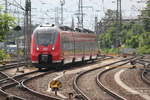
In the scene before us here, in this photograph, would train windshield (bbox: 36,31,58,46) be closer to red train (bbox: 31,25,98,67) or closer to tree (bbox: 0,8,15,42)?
red train (bbox: 31,25,98,67)

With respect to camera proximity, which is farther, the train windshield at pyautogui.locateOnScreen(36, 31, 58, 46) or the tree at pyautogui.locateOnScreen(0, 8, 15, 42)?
the train windshield at pyautogui.locateOnScreen(36, 31, 58, 46)

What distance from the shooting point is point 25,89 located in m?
16.4

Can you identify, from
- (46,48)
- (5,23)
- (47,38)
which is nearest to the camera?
(5,23)

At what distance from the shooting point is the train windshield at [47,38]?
89.9ft

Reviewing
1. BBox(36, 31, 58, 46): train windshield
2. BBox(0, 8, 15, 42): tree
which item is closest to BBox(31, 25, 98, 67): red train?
BBox(36, 31, 58, 46): train windshield

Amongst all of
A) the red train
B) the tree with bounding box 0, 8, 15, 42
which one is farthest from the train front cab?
the tree with bounding box 0, 8, 15, 42

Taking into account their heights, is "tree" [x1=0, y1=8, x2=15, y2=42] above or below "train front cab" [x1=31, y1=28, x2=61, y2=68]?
above

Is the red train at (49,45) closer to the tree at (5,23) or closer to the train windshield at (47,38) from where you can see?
the train windshield at (47,38)

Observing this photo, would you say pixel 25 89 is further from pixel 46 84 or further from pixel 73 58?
pixel 73 58

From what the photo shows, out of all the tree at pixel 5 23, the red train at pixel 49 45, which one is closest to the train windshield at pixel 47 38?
the red train at pixel 49 45

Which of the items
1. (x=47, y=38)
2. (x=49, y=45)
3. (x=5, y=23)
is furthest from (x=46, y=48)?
(x=5, y=23)

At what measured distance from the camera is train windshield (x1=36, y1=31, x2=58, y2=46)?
27.4 metres

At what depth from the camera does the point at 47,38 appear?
27438 millimetres

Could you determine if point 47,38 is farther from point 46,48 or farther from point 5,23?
point 5,23
